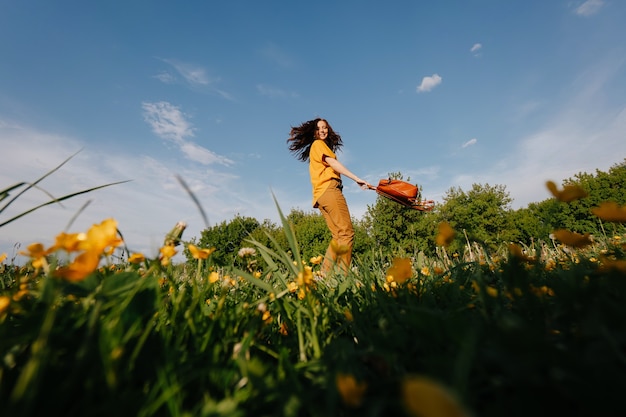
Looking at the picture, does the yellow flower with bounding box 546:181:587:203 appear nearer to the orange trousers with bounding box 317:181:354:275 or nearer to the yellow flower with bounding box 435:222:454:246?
the yellow flower with bounding box 435:222:454:246

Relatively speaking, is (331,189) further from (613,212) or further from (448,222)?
(448,222)

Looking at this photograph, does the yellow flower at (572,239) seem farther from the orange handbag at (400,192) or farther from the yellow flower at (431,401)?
the orange handbag at (400,192)

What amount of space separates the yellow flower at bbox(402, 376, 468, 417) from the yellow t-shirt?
503 cm

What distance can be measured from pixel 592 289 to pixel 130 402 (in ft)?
3.15

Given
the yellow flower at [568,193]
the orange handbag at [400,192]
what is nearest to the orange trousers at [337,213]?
the orange handbag at [400,192]

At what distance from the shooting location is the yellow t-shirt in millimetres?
5363

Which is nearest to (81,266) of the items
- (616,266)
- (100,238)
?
(100,238)

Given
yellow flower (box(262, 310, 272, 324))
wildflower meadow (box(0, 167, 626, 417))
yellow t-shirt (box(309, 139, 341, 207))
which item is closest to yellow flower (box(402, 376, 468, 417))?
wildflower meadow (box(0, 167, 626, 417))

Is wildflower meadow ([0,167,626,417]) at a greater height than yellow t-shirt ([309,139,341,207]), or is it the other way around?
yellow t-shirt ([309,139,341,207])

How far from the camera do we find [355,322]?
1.06 m

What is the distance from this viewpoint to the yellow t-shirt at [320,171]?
5.36m

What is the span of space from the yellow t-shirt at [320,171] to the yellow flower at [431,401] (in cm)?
503

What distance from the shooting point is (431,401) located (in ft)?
1.02

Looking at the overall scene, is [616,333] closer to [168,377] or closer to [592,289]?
[592,289]
